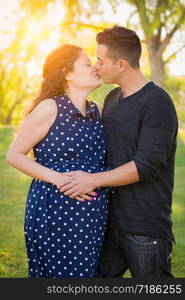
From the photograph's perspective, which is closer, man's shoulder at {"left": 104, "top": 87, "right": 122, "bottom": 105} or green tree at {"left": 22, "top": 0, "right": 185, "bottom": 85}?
man's shoulder at {"left": 104, "top": 87, "right": 122, "bottom": 105}

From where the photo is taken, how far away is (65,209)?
3133 millimetres

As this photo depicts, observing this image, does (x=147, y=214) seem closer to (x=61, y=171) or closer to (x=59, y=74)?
(x=61, y=171)

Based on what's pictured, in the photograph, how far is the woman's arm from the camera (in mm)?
3096

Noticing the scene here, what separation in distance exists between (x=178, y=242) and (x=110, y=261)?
2.52 m

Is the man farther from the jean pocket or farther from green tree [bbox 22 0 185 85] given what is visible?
green tree [bbox 22 0 185 85]

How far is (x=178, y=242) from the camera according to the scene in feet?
19.2

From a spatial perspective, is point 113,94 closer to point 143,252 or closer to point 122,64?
point 122,64

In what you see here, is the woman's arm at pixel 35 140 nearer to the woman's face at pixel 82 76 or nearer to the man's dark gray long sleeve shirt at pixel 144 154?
the woman's face at pixel 82 76

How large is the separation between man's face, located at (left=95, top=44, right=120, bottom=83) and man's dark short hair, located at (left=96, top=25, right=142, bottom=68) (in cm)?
2

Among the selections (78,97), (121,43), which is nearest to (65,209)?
(78,97)

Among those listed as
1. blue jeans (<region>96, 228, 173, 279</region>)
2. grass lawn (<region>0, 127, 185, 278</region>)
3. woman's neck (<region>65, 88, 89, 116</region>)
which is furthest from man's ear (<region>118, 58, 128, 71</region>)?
grass lawn (<region>0, 127, 185, 278</region>)

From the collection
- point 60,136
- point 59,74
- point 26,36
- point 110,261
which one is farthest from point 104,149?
point 26,36

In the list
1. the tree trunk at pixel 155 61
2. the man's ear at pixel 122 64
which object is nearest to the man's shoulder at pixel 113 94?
the man's ear at pixel 122 64

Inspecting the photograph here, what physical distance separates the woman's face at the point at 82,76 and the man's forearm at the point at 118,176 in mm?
536
